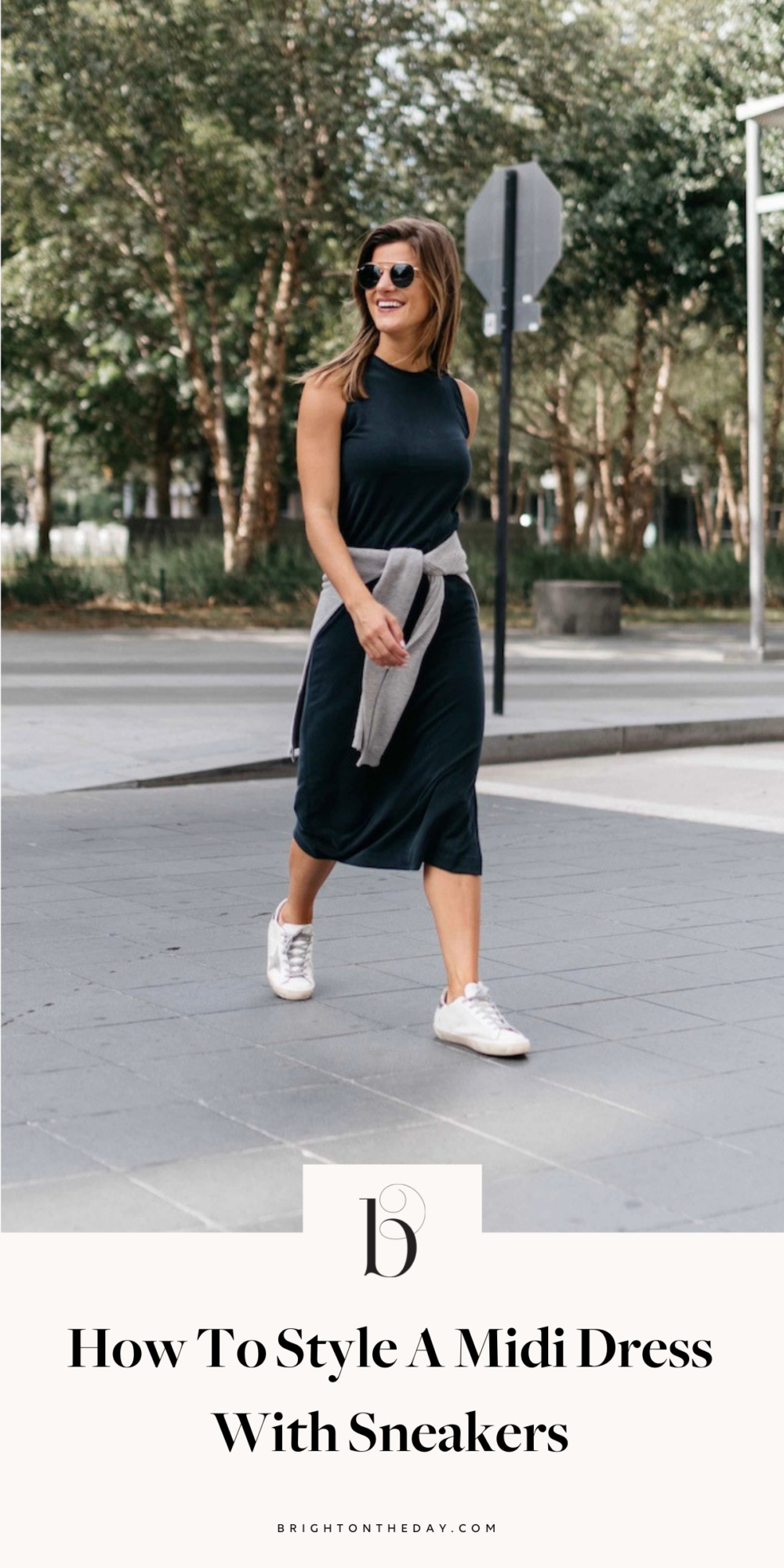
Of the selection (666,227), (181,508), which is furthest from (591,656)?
(181,508)

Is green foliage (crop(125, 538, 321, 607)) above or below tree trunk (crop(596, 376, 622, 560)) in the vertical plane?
below

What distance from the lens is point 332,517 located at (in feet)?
14.3

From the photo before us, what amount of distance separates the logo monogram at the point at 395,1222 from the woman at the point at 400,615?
1701 millimetres

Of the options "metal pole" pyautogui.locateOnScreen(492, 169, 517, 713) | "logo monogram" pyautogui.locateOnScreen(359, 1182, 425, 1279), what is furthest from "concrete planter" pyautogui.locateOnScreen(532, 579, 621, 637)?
"logo monogram" pyautogui.locateOnScreen(359, 1182, 425, 1279)

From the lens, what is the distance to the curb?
9.78 meters

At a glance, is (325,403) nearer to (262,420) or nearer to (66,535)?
(262,420)

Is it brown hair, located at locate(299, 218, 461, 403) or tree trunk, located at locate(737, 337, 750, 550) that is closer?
brown hair, located at locate(299, 218, 461, 403)

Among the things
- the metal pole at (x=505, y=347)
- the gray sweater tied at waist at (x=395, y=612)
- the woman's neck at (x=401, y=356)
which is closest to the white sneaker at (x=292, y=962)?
the gray sweater tied at waist at (x=395, y=612)

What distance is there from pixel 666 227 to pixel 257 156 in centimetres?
497

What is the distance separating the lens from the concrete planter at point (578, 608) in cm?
2127

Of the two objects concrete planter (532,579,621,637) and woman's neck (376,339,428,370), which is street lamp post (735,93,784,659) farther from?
woman's neck (376,339,428,370)

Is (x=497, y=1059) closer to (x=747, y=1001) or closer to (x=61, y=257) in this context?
(x=747, y=1001)

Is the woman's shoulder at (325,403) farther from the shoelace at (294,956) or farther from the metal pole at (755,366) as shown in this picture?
the metal pole at (755,366)

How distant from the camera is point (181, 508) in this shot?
8112 cm
